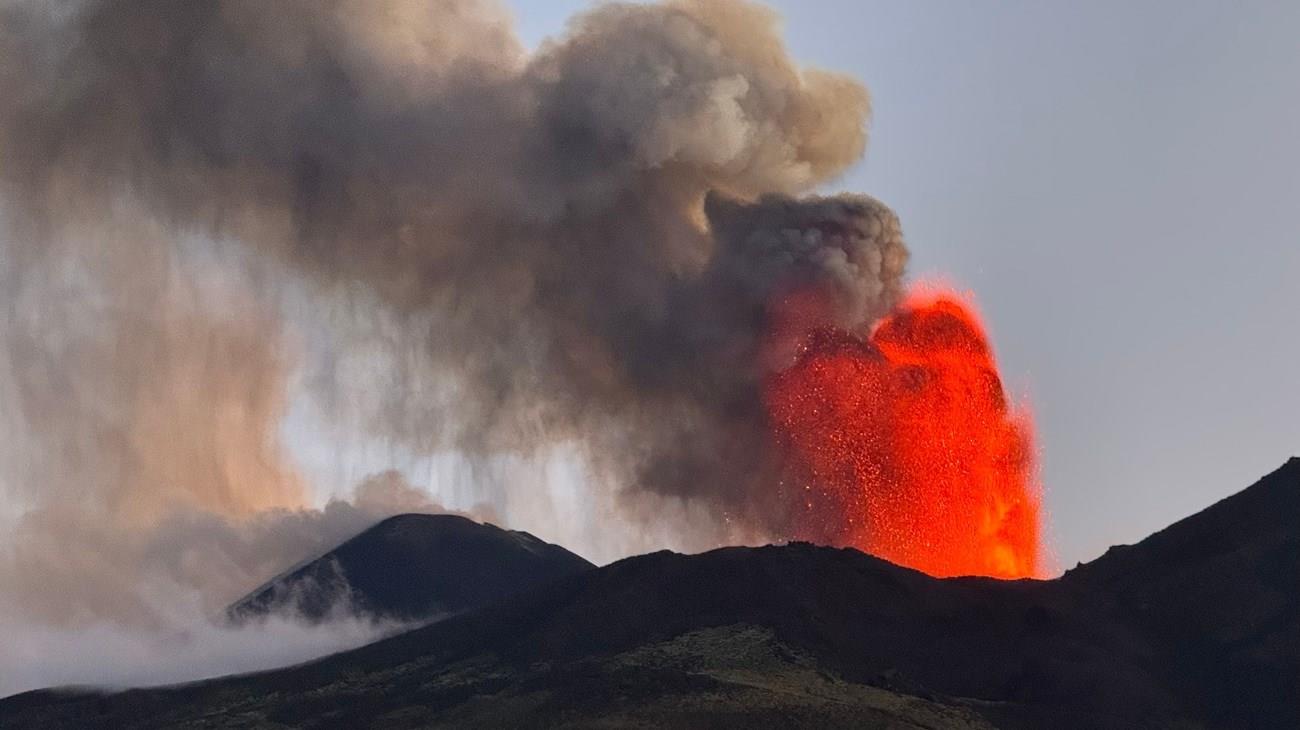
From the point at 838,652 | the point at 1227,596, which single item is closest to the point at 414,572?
the point at 838,652

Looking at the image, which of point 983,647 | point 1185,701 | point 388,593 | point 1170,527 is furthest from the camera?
point 388,593

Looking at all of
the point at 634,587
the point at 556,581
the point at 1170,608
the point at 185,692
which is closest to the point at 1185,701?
the point at 1170,608

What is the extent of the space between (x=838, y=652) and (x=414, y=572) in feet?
222

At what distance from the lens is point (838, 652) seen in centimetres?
10862

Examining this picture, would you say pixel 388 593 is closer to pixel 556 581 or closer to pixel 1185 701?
pixel 556 581

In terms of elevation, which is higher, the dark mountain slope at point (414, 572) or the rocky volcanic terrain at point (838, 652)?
the dark mountain slope at point (414, 572)

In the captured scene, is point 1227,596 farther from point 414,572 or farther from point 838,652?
point 414,572

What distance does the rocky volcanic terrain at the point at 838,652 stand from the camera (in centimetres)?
10088

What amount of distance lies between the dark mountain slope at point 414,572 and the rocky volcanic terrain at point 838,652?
31.5 metres

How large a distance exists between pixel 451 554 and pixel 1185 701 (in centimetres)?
8473

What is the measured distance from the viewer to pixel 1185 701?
10456 centimetres

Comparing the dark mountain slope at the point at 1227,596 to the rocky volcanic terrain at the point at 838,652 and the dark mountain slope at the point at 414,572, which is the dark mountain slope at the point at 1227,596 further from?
the dark mountain slope at the point at 414,572

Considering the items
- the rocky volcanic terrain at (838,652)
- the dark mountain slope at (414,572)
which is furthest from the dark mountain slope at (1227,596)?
the dark mountain slope at (414,572)

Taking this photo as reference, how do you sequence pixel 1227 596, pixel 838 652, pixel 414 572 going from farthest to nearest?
pixel 414 572 → pixel 1227 596 → pixel 838 652
